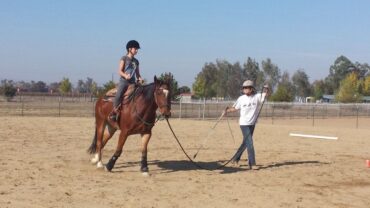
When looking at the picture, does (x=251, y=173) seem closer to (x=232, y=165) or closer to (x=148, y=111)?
(x=232, y=165)

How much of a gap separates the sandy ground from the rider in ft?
4.83

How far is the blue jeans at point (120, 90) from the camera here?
1002 cm

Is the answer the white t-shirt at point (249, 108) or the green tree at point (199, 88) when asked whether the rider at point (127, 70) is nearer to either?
the white t-shirt at point (249, 108)

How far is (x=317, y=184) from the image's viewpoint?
9.43m

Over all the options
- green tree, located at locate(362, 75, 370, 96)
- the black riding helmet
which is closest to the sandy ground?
the black riding helmet

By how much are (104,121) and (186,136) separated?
30.1 ft

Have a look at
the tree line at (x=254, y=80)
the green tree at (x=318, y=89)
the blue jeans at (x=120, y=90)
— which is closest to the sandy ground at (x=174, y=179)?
the blue jeans at (x=120, y=90)

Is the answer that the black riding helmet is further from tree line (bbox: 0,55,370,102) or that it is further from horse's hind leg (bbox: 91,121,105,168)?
tree line (bbox: 0,55,370,102)

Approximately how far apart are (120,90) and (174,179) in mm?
2138

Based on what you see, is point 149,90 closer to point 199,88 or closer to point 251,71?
point 199,88

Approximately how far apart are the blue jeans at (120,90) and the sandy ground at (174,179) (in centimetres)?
143

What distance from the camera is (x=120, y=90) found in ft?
33.0

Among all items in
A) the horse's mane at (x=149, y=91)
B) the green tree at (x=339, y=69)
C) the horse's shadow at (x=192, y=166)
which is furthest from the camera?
the green tree at (x=339, y=69)

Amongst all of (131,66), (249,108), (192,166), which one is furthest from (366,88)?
(131,66)
